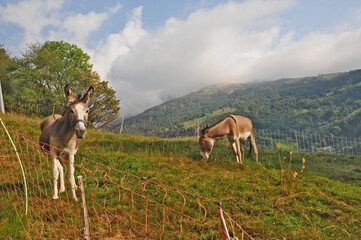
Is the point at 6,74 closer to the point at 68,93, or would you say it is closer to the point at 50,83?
the point at 50,83

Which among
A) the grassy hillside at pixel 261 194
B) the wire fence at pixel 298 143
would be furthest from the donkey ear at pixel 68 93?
the wire fence at pixel 298 143

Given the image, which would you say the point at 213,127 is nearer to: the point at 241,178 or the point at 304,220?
the point at 241,178

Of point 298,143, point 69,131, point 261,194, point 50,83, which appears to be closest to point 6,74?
point 50,83

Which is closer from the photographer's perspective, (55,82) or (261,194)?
(261,194)

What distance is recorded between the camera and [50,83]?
2694cm

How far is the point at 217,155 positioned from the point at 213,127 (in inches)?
71.1

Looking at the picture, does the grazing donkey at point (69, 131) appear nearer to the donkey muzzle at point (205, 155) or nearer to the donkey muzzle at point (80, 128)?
the donkey muzzle at point (80, 128)

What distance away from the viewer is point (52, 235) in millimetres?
3252

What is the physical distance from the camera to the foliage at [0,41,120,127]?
24.0m

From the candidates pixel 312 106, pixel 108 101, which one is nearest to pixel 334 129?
pixel 312 106

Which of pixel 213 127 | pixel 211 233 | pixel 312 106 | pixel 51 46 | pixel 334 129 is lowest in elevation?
pixel 334 129

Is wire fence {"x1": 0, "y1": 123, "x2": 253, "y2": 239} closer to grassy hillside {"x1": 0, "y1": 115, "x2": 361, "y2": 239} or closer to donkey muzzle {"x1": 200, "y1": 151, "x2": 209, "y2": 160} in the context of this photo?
grassy hillside {"x1": 0, "y1": 115, "x2": 361, "y2": 239}

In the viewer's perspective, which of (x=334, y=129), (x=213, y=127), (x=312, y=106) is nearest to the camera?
(x=213, y=127)

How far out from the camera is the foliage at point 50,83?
24000 mm
